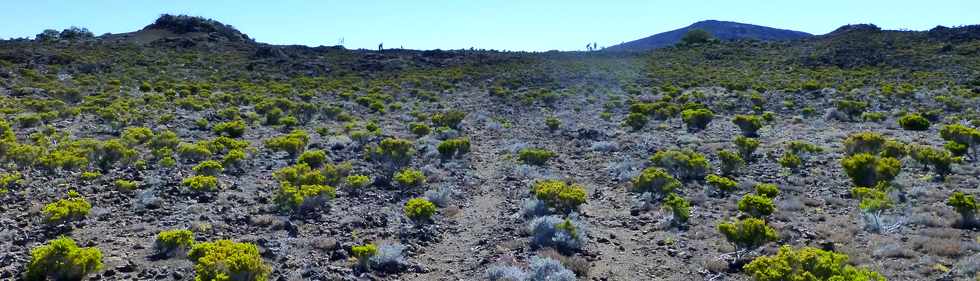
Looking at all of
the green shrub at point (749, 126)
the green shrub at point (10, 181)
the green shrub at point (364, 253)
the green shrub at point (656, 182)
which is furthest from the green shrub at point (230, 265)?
the green shrub at point (749, 126)

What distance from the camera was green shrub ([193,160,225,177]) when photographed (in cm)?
1445

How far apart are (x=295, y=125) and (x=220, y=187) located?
11.3 m

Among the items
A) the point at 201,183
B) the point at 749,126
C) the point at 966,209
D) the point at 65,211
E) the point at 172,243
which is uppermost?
the point at 65,211

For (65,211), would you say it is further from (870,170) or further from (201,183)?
(870,170)

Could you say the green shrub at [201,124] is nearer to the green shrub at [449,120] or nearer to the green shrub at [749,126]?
the green shrub at [449,120]

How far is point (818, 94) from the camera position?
33312 mm

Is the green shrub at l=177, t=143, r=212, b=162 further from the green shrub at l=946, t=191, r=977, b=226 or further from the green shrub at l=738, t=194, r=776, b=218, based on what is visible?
the green shrub at l=946, t=191, r=977, b=226

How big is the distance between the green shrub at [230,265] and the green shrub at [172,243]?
102 cm

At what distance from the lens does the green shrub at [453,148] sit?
18078 mm

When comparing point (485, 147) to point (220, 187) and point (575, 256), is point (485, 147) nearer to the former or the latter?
point (220, 187)

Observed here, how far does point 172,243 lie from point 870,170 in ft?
41.6

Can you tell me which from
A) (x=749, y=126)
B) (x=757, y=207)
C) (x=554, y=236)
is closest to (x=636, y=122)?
(x=749, y=126)

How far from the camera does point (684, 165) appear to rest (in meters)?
15.1

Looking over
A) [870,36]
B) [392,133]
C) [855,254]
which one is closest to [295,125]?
[392,133]
